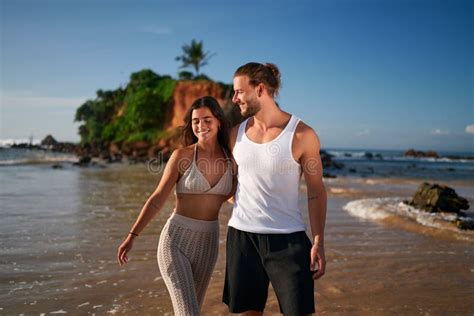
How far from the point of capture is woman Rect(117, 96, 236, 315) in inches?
117

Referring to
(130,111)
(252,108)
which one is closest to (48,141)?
(130,111)

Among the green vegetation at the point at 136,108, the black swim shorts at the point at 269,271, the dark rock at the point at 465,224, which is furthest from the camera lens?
the green vegetation at the point at 136,108

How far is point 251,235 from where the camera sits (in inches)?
111

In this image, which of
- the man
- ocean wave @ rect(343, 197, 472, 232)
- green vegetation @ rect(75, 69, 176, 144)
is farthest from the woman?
green vegetation @ rect(75, 69, 176, 144)

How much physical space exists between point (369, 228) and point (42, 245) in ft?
19.0

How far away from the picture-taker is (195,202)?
3.13 meters

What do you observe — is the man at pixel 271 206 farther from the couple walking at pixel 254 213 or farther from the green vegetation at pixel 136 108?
the green vegetation at pixel 136 108

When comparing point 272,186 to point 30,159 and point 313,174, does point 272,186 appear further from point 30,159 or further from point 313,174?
point 30,159

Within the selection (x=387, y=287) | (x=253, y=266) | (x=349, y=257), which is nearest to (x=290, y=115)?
(x=253, y=266)

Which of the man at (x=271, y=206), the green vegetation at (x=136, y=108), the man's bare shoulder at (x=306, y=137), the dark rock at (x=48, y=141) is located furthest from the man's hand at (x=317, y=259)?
the dark rock at (x=48, y=141)

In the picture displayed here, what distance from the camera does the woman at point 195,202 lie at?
2.98 meters

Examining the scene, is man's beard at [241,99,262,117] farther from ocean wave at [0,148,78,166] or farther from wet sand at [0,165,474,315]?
ocean wave at [0,148,78,166]

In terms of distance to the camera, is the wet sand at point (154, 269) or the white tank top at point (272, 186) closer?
the white tank top at point (272, 186)

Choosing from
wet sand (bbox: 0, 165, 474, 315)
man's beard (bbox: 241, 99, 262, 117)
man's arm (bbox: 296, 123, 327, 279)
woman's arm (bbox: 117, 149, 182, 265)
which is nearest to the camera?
man's arm (bbox: 296, 123, 327, 279)
